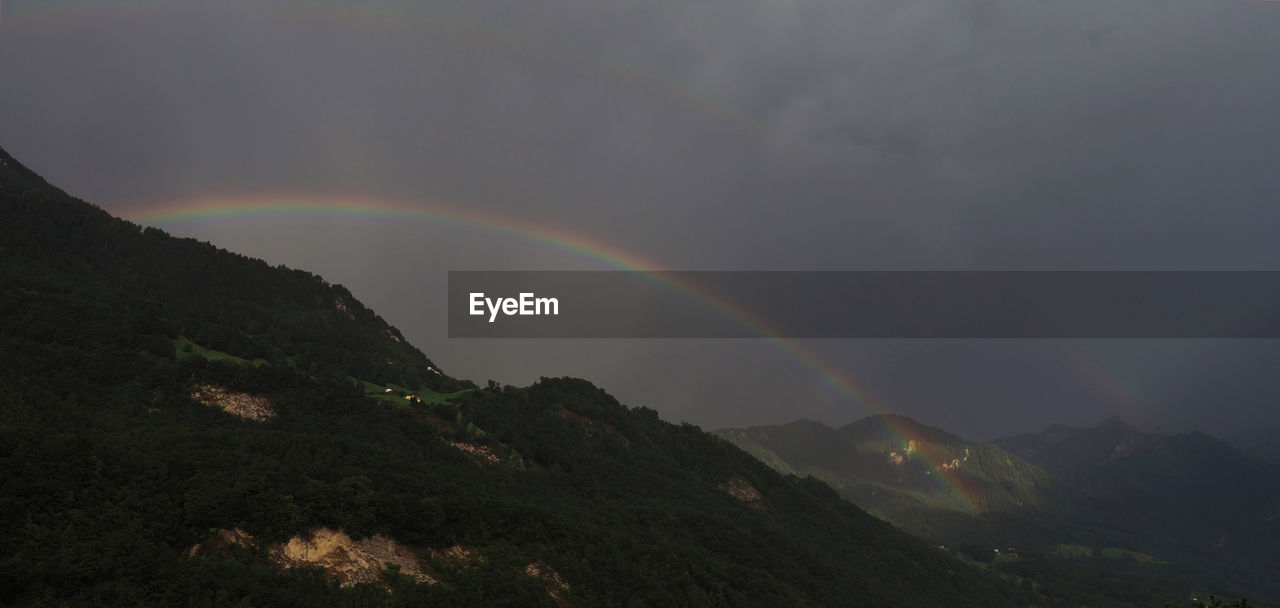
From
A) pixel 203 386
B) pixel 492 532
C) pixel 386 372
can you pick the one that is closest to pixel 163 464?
pixel 492 532

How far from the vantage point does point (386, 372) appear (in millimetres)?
127625

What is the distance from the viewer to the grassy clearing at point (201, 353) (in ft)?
316

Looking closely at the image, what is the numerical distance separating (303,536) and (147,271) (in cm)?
11923

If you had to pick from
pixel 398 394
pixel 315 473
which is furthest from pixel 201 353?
pixel 315 473

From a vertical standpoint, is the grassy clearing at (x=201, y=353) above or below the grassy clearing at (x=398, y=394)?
above

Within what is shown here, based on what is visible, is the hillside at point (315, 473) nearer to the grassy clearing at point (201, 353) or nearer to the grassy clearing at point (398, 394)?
the grassy clearing at point (201, 353)

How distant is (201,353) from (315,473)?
65.1 meters

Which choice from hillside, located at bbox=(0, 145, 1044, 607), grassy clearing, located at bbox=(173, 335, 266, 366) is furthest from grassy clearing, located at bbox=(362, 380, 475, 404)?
grassy clearing, located at bbox=(173, 335, 266, 366)

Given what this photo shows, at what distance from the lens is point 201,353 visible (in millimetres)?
99250

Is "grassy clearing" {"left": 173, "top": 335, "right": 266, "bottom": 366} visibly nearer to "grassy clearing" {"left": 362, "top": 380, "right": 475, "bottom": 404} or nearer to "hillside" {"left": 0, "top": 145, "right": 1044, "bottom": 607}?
"hillside" {"left": 0, "top": 145, "right": 1044, "bottom": 607}

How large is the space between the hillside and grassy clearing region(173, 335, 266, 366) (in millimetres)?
883

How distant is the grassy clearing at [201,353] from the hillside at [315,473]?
883mm

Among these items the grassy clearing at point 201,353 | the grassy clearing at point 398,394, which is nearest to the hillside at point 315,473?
the grassy clearing at point 201,353

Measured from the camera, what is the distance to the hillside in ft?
126
